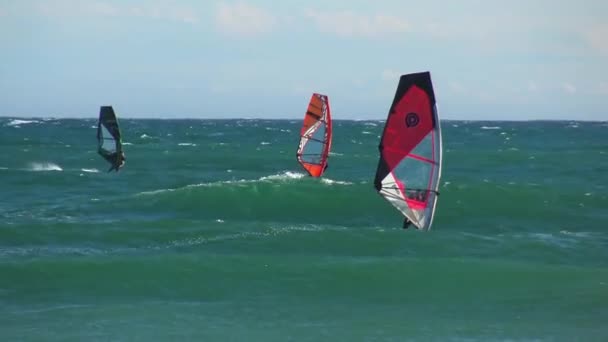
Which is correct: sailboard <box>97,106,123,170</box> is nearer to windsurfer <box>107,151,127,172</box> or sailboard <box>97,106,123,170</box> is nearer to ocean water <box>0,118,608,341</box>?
windsurfer <box>107,151,127,172</box>

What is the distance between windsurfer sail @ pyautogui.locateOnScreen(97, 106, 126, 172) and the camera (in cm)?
2059

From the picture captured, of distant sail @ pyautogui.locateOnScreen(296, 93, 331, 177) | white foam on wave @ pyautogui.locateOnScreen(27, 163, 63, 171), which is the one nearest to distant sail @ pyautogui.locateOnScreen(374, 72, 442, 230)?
distant sail @ pyautogui.locateOnScreen(296, 93, 331, 177)

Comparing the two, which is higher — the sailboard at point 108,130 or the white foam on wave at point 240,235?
the sailboard at point 108,130

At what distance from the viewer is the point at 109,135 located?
2106cm

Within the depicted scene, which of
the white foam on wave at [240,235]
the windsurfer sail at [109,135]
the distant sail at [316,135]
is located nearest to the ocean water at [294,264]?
the white foam on wave at [240,235]

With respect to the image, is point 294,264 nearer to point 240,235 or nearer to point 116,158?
point 240,235

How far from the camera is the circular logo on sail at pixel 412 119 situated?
29.8 feet

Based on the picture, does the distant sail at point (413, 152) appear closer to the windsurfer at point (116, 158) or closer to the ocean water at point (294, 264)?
the ocean water at point (294, 264)

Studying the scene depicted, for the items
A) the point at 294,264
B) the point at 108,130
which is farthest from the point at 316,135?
the point at 294,264

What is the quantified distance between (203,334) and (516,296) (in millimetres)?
4000

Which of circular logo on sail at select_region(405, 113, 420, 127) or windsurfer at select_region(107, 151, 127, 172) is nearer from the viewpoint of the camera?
circular logo on sail at select_region(405, 113, 420, 127)

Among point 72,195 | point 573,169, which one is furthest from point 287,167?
point 72,195

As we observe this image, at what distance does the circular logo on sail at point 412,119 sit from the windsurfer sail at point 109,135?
12039mm

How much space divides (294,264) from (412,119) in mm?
3962
